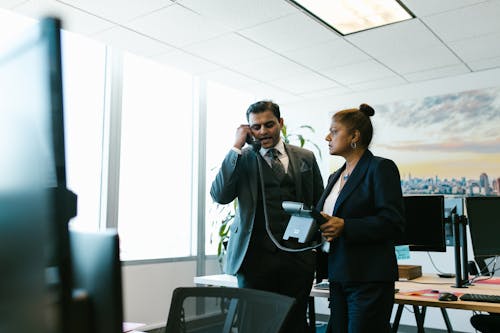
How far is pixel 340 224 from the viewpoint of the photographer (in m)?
1.77

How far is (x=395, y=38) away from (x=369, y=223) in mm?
2363

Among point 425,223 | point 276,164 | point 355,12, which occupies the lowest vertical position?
point 425,223

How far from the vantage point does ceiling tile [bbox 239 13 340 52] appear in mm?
3361

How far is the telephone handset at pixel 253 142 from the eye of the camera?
222 cm

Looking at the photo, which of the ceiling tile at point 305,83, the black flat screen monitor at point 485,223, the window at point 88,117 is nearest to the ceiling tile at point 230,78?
the ceiling tile at point 305,83

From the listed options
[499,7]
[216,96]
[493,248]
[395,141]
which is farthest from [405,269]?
[216,96]

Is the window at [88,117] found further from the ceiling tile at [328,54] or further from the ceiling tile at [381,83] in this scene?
the ceiling tile at [381,83]

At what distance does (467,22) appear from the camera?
336 centimetres

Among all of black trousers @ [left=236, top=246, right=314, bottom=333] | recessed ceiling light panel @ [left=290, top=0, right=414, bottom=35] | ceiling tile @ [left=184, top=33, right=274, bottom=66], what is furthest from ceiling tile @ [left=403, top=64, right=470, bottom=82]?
black trousers @ [left=236, top=246, right=314, bottom=333]

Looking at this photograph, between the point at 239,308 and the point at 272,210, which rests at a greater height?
the point at 272,210

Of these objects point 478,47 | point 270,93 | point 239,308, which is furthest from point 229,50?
point 239,308

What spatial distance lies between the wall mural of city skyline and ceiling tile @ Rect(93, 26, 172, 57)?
245cm

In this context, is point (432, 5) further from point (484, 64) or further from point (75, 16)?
point (75, 16)

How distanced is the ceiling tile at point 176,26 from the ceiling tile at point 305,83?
1346 mm
